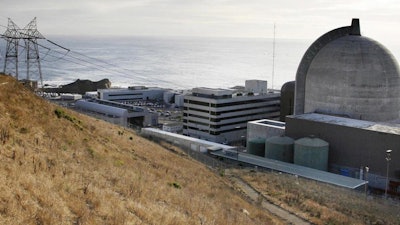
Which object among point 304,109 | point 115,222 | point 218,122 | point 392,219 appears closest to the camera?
point 115,222

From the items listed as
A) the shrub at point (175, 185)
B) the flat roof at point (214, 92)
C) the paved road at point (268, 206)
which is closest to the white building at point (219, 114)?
the flat roof at point (214, 92)

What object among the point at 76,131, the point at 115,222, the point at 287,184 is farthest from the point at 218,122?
the point at 115,222

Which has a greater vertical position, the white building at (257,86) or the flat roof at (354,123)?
the white building at (257,86)

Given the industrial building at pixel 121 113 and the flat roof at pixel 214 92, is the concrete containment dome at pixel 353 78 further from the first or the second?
the industrial building at pixel 121 113

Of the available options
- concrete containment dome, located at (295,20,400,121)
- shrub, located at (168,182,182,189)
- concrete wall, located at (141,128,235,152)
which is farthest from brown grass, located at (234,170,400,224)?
concrete containment dome, located at (295,20,400,121)

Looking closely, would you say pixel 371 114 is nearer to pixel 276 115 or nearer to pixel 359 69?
pixel 359 69

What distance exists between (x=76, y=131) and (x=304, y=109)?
38.1 meters

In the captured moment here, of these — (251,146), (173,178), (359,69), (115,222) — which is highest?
(359,69)

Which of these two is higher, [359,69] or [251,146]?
[359,69]

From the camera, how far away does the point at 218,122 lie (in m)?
70.7

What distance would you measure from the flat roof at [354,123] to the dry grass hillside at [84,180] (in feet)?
78.4

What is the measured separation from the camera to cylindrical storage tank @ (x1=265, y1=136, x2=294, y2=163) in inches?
1993

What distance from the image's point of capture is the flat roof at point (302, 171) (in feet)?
134

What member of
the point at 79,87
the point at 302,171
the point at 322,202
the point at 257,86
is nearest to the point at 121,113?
the point at 257,86
